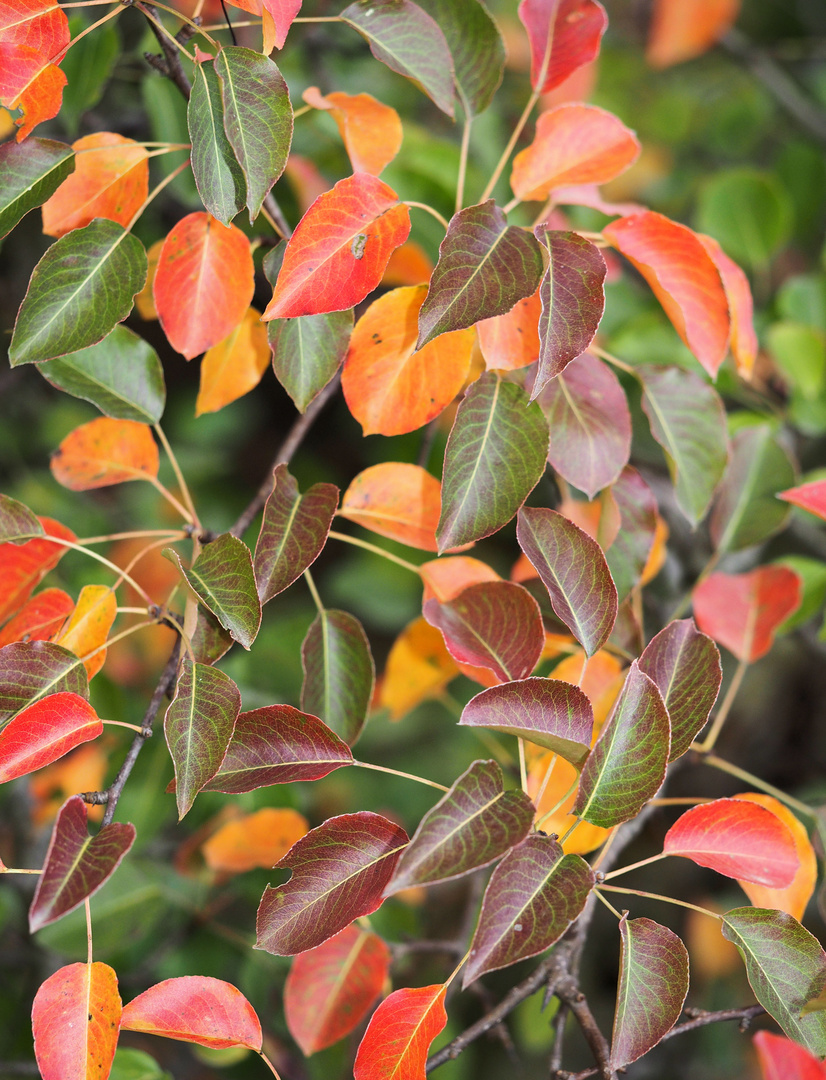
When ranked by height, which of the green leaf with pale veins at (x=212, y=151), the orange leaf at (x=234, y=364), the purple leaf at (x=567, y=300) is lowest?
the orange leaf at (x=234, y=364)

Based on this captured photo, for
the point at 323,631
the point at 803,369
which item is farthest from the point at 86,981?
the point at 803,369

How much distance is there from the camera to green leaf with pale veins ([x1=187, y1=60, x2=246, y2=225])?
408 millimetres

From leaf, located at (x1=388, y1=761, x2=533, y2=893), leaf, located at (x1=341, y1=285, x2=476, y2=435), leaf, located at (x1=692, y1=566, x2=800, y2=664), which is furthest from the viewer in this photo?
leaf, located at (x1=692, y1=566, x2=800, y2=664)

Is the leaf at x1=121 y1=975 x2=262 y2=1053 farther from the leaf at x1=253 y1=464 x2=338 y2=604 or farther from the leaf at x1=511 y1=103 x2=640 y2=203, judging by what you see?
the leaf at x1=511 y1=103 x2=640 y2=203

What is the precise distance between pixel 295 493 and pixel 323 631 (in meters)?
0.10

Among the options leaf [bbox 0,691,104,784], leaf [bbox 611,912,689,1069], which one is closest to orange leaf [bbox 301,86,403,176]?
leaf [bbox 0,691,104,784]

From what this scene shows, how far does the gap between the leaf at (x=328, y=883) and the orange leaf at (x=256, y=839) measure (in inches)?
11.8

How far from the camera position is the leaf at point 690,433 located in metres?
0.56

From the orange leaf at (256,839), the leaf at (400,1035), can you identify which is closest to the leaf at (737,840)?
the leaf at (400,1035)

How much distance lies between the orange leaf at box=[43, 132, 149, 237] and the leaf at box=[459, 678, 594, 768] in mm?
356

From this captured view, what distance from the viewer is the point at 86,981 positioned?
16.4 inches

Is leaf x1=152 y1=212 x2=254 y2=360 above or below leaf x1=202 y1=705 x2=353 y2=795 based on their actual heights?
above

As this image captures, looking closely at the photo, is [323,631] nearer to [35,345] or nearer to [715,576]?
[35,345]

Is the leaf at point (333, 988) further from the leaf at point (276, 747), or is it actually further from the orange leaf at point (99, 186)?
the orange leaf at point (99, 186)
